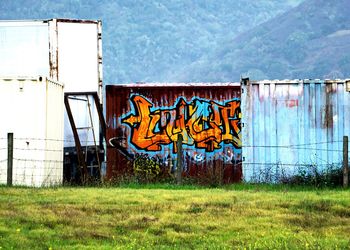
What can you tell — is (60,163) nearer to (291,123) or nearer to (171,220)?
(291,123)

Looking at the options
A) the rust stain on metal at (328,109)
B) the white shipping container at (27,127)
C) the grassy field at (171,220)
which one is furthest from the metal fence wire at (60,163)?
the grassy field at (171,220)

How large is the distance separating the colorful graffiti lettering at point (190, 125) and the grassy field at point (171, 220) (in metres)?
8.40

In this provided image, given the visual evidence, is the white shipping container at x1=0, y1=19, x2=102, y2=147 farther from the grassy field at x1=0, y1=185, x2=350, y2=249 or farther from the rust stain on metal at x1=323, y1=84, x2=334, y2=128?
the grassy field at x1=0, y1=185, x2=350, y2=249

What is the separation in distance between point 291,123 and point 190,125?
3.23 metres

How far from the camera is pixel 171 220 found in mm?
14539

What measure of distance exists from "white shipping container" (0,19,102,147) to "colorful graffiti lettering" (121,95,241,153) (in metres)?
1.55

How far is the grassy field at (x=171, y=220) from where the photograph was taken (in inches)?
497

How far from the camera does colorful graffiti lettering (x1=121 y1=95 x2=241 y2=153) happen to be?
1065 inches

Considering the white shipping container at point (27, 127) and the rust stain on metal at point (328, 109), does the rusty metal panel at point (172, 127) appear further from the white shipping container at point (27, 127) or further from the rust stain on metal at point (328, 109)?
the white shipping container at point (27, 127)

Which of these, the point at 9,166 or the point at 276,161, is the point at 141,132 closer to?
the point at 276,161

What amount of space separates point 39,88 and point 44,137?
1.27m

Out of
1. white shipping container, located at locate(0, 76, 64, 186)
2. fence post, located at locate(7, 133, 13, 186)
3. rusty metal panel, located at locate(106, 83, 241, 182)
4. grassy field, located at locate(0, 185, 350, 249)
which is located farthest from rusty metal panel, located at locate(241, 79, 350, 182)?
fence post, located at locate(7, 133, 13, 186)

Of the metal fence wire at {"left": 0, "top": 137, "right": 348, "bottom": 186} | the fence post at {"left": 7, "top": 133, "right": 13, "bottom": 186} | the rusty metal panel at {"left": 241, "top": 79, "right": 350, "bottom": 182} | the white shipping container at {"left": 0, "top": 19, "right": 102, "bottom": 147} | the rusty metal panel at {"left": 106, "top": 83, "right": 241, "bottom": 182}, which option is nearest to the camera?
the fence post at {"left": 7, "top": 133, "right": 13, "bottom": 186}

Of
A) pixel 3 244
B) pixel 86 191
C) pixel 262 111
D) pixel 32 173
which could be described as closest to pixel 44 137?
pixel 32 173
